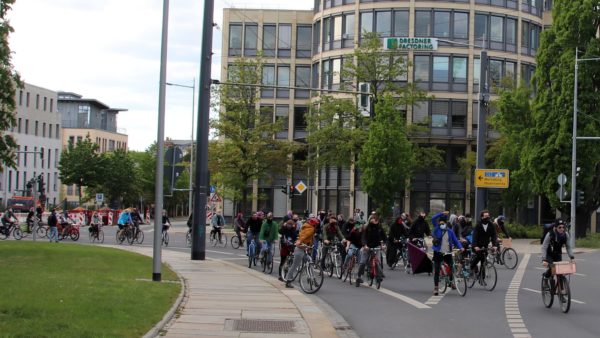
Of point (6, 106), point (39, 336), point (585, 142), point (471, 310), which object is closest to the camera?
point (39, 336)

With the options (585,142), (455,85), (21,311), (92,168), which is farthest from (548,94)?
(92,168)

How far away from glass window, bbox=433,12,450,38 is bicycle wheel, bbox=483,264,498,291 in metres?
42.9

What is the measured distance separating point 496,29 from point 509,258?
38.4m

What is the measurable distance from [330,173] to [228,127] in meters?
14.7

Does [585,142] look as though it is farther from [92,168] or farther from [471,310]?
[92,168]

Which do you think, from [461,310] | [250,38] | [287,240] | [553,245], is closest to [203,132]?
[287,240]

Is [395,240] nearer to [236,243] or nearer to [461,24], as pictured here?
[236,243]

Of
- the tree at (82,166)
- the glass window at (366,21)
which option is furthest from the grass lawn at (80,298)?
the tree at (82,166)

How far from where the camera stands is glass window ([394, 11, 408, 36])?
6006cm

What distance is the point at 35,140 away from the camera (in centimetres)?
10094

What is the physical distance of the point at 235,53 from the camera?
6881 centimetres

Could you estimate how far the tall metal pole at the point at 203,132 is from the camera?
26250 millimetres

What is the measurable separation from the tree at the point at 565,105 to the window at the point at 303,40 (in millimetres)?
26703

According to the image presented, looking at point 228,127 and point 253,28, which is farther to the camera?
point 253,28
